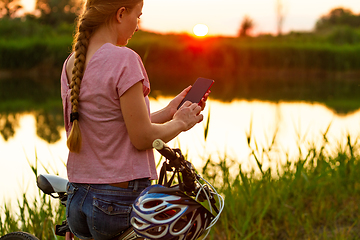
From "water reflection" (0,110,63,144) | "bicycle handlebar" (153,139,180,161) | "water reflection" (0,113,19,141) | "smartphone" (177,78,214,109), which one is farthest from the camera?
"water reflection" (0,113,19,141)

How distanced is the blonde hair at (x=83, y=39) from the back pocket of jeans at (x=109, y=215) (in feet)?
0.64

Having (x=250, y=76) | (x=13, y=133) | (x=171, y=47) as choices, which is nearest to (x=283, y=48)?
(x=250, y=76)

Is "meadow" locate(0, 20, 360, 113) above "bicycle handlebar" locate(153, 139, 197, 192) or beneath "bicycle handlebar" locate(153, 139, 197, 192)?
above

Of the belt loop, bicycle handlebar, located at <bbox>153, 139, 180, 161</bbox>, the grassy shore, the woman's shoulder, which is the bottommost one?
the grassy shore

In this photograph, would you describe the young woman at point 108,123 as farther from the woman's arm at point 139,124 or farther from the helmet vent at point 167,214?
the helmet vent at point 167,214

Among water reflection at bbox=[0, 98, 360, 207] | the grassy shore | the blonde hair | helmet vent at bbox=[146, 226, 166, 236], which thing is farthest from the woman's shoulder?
water reflection at bbox=[0, 98, 360, 207]

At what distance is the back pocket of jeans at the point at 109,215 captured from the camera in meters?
1.27

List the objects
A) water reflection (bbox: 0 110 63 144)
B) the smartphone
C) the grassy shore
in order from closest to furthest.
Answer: the smartphone → the grassy shore → water reflection (bbox: 0 110 63 144)

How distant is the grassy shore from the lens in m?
2.55

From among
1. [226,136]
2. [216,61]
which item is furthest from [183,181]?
[216,61]

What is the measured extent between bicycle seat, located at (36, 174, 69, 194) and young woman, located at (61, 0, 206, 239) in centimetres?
27

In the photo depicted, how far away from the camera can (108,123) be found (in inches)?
49.6

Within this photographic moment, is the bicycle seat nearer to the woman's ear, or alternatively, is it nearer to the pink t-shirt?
the pink t-shirt

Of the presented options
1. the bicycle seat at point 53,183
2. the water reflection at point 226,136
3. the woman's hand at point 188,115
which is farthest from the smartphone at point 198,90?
the water reflection at point 226,136
